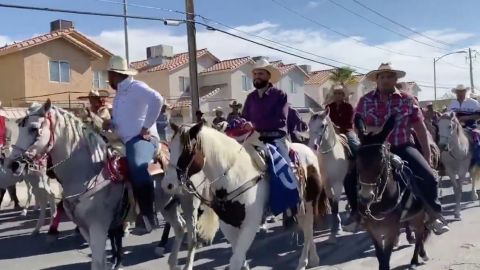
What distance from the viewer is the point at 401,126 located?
232 inches

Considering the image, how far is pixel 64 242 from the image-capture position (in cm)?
913

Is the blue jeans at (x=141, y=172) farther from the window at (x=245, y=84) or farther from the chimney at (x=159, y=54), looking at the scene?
the chimney at (x=159, y=54)

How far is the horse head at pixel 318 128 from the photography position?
8.45 meters

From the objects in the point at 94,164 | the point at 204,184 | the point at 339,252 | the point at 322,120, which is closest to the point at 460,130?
the point at 322,120

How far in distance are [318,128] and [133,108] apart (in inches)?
142

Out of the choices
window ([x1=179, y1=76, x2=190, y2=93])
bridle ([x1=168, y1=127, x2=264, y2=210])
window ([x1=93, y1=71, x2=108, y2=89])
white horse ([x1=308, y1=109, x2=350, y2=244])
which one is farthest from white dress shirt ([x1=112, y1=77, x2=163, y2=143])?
window ([x1=179, y1=76, x2=190, y2=93])

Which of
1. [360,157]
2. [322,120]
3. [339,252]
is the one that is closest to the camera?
[360,157]

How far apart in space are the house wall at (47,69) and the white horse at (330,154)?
83.0ft

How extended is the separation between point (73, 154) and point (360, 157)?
2915 mm

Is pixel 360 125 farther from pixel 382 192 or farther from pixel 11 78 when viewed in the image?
pixel 11 78

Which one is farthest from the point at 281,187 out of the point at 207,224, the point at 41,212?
the point at 41,212

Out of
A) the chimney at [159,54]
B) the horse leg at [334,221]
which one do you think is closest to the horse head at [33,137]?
the horse leg at [334,221]

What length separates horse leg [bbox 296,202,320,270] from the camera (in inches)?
261

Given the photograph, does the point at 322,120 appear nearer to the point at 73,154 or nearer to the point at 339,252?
the point at 339,252
